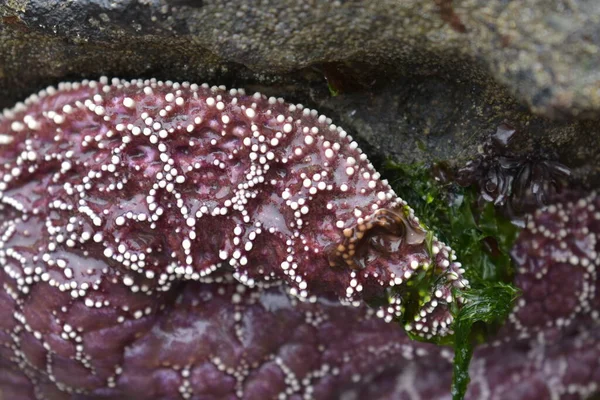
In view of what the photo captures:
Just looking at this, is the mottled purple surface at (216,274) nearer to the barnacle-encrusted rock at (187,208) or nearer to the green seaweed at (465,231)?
the barnacle-encrusted rock at (187,208)

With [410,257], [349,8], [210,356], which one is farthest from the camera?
[210,356]

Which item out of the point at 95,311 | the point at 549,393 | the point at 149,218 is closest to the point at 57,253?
the point at 95,311

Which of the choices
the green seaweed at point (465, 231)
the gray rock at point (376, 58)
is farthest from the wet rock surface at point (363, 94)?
→ the green seaweed at point (465, 231)

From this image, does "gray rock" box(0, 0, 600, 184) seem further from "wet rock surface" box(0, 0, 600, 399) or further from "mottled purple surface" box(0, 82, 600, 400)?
"mottled purple surface" box(0, 82, 600, 400)

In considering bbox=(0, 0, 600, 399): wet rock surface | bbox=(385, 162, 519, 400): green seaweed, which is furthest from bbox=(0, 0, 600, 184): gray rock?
bbox=(385, 162, 519, 400): green seaweed

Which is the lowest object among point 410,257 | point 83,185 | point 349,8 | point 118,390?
point 118,390

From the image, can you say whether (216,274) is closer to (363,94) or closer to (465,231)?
(363,94)

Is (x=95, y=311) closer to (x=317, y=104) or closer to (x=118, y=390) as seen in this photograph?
(x=118, y=390)
